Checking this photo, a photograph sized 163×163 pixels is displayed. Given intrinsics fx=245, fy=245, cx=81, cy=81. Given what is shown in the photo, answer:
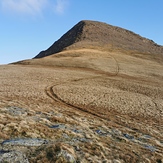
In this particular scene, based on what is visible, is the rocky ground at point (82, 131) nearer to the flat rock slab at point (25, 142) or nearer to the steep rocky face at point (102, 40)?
the flat rock slab at point (25, 142)

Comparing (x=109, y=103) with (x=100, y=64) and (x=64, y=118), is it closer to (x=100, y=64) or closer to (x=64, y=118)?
(x=64, y=118)

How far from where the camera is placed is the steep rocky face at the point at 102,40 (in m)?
84.2

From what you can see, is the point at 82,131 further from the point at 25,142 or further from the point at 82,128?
the point at 25,142

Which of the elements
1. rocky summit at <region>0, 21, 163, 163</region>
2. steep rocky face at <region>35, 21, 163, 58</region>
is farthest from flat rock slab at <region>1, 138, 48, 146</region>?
steep rocky face at <region>35, 21, 163, 58</region>

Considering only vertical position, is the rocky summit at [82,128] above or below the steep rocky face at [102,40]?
below

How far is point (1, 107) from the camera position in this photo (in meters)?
15.1

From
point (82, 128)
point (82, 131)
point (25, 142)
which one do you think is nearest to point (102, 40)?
point (82, 128)

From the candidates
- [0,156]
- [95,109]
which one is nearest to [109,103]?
Answer: [95,109]

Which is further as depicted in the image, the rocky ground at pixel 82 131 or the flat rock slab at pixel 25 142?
the flat rock slab at pixel 25 142

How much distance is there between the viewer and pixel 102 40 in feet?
292

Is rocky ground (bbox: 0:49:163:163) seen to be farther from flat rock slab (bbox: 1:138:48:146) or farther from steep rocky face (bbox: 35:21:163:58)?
steep rocky face (bbox: 35:21:163:58)

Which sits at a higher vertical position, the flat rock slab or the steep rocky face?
the steep rocky face

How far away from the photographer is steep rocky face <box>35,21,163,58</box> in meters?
84.2

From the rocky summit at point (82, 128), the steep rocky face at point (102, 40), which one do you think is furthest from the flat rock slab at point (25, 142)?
the steep rocky face at point (102, 40)
